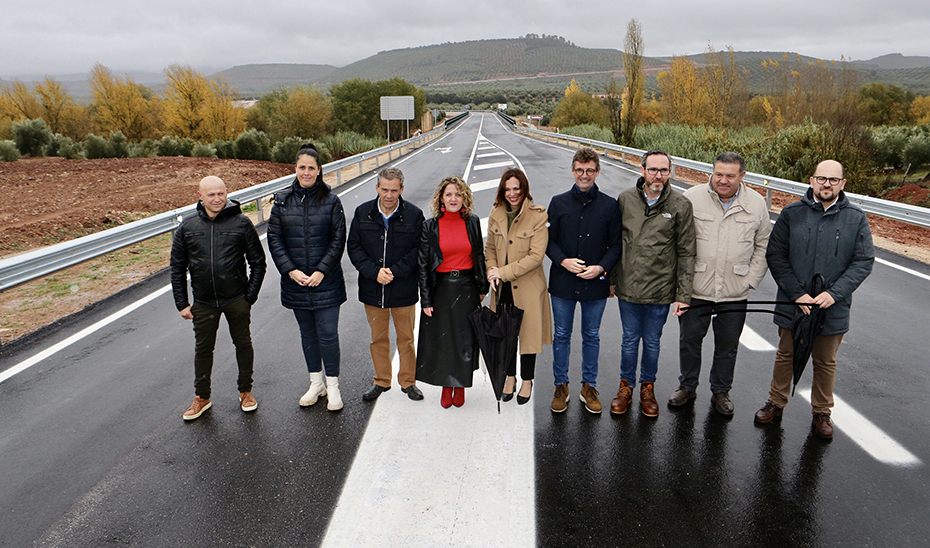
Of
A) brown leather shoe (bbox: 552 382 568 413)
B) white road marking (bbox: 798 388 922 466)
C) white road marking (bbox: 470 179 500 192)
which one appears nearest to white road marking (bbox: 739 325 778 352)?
white road marking (bbox: 798 388 922 466)

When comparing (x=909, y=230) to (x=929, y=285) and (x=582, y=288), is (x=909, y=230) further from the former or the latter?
(x=582, y=288)

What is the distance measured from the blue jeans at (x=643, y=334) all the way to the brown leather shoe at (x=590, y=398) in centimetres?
29

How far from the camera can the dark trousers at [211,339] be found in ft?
14.0

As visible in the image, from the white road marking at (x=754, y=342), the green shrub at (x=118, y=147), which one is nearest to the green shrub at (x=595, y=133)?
the green shrub at (x=118, y=147)

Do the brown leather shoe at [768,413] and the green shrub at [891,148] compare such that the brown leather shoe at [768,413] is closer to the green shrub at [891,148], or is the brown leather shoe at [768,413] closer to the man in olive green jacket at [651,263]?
the man in olive green jacket at [651,263]

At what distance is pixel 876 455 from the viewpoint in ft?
12.0

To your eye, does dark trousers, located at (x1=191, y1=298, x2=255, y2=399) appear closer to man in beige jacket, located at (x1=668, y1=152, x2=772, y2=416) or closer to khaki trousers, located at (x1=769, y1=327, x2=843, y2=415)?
man in beige jacket, located at (x1=668, y1=152, x2=772, y2=416)

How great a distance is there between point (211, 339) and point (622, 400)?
3.11 meters

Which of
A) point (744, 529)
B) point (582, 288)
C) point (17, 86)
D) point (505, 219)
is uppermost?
point (17, 86)

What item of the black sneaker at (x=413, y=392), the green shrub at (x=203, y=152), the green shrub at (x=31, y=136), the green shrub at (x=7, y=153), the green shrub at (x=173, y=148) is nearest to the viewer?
the black sneaker at (x=413, y=392)

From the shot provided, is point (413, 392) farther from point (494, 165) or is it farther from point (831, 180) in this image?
point (494, 165)

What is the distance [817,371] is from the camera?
159 inches

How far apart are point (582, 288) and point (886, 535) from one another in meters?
2.21

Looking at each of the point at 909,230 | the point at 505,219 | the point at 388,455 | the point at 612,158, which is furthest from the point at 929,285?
the point at 612,158
